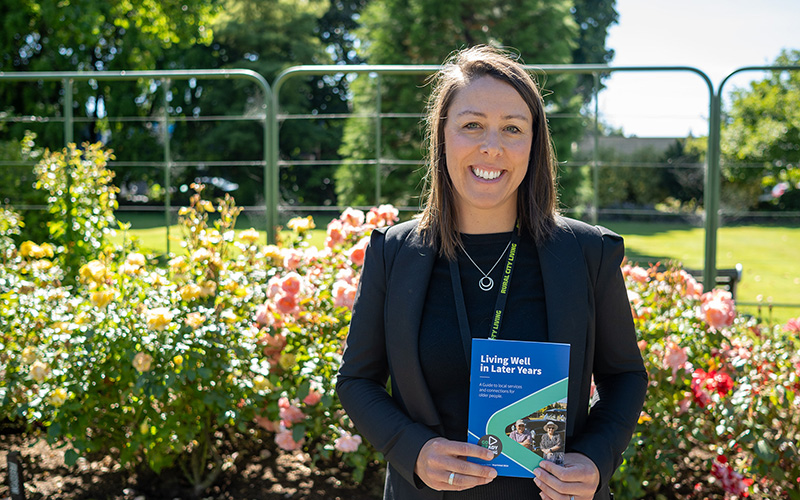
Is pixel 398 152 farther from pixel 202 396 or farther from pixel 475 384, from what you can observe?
pixel 475 384

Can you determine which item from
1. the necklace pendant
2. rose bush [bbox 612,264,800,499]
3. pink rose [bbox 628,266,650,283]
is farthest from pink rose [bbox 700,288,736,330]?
the necklace pendant

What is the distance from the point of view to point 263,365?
288 centimetres

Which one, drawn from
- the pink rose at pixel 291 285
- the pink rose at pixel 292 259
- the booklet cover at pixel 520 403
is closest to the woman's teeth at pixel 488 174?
the booklet cover at pixel 520 403

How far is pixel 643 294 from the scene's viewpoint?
10.3ft

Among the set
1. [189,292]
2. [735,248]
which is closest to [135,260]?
[189,292]

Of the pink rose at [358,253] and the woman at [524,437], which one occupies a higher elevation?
the pink rose at [358,253]

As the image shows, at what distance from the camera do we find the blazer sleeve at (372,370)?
1.47m

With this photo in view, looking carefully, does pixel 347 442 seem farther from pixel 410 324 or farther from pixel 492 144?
pixel 492 144

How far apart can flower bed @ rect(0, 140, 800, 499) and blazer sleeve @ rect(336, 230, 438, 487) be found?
46.9 inches

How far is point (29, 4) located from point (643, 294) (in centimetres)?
1811

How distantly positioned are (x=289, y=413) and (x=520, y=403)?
5.87ft

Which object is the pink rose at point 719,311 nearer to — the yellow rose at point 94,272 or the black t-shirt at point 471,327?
the black t-shirt at point 471,327

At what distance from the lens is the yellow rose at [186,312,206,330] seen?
8.93 ft

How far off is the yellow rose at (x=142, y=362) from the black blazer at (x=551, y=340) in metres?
1.39
